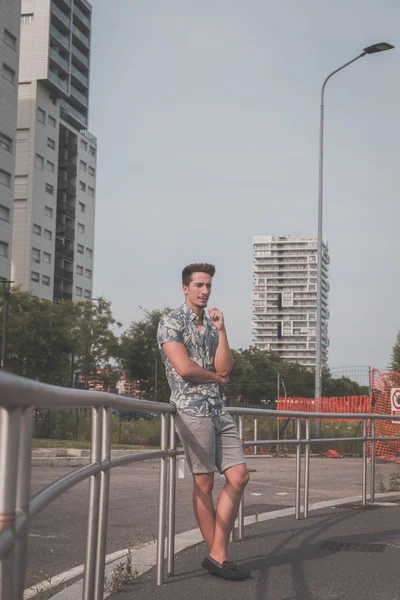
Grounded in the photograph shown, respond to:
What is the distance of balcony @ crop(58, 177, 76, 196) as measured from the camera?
313 feet

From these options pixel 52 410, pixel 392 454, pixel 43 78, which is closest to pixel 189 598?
pixel 52 410

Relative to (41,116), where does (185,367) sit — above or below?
below

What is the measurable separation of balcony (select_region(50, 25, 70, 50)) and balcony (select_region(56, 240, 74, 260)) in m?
20.6

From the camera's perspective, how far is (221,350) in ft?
18.0

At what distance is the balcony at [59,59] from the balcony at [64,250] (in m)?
18.1

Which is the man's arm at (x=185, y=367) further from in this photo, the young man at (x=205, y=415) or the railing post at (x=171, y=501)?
the railing post at (x=171, y=501)

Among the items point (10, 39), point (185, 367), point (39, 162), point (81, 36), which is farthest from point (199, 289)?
point (81, 36)

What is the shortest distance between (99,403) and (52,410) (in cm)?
124

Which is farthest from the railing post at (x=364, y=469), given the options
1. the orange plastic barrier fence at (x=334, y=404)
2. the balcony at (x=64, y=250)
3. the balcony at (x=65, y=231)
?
the balcony at (x=65, y=231)

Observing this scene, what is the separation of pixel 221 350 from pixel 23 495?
3.47m

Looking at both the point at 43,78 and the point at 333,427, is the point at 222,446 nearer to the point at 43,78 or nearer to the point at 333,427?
the point at 333,427

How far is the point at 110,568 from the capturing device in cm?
517

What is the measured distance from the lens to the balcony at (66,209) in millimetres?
95000

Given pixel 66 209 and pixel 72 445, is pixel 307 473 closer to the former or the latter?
pixel 72 445
